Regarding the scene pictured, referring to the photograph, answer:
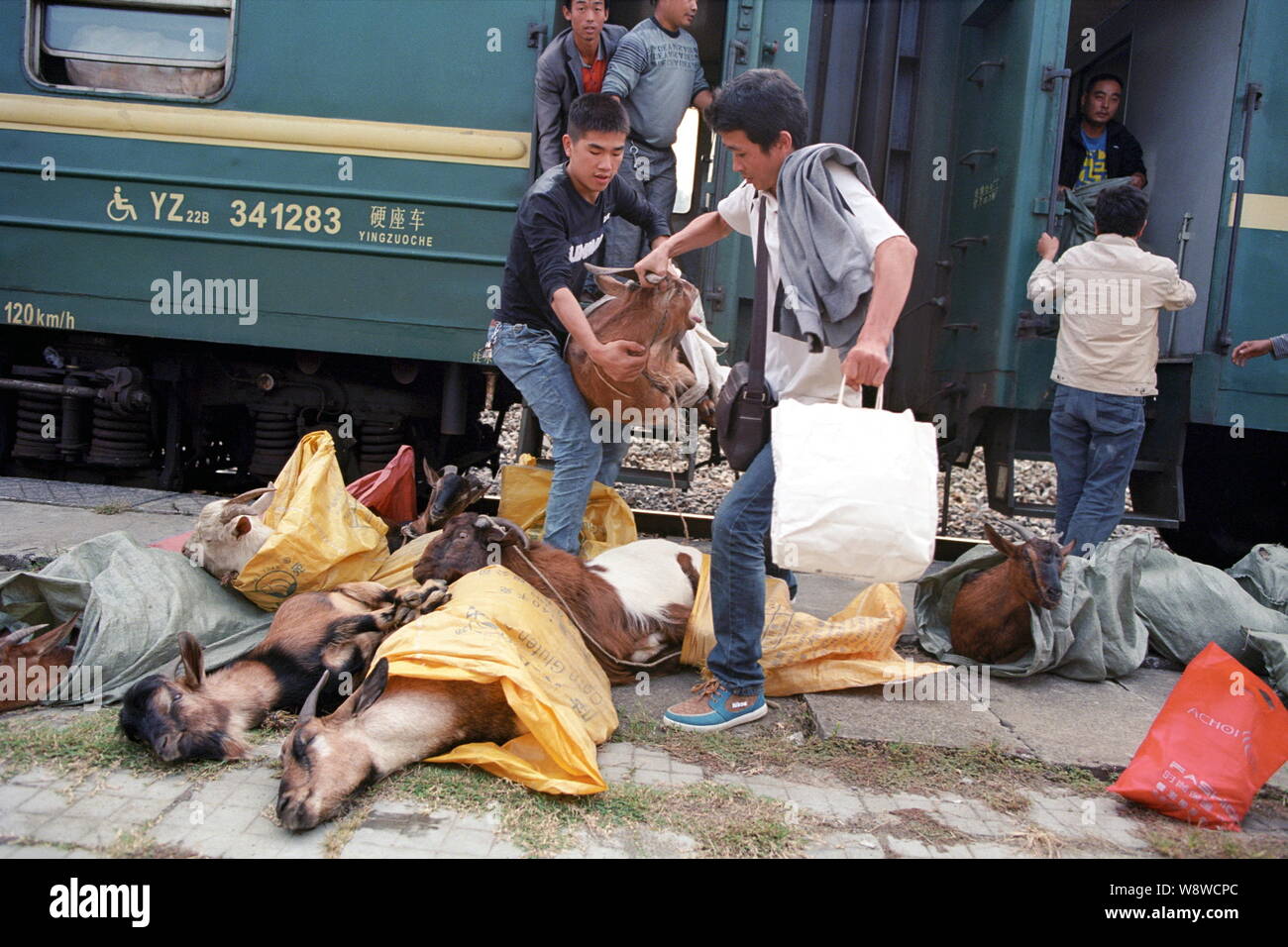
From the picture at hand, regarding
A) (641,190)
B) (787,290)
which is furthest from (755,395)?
(641,190)

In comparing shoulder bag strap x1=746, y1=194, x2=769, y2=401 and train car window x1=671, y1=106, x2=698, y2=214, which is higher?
train car window x1=671, y1=106, x2=698, y2=214

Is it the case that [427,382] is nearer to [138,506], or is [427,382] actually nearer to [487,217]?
[487,217]

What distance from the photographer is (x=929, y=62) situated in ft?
18.2

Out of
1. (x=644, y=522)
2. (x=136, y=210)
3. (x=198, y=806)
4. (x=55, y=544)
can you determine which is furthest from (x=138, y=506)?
(x=198, y=806)

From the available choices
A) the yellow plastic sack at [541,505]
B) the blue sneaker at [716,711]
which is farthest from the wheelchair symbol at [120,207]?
the blue sneaker at [716,711]

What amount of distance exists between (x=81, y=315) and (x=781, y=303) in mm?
3865

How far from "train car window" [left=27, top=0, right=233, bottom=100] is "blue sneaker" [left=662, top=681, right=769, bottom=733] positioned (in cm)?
389

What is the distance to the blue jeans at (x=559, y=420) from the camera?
347cm

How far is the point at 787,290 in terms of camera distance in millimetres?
2605

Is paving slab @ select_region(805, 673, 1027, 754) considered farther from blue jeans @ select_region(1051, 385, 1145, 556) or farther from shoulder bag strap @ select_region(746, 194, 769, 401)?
blue jeans @ select_region(1051, 385, 1145, 556)

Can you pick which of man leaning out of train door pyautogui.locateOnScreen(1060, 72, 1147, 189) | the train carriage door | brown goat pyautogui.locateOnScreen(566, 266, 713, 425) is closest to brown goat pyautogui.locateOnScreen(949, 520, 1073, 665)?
brown goat pyautogui.locateOnScreen(566, 266, 713, 425)

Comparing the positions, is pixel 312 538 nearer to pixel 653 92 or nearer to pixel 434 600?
pixel 434 600

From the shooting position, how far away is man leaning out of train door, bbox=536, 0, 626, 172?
4.30m

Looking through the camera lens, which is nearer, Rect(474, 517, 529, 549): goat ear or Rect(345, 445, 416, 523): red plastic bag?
Rect(474, 517, 529, 549): goat ear
